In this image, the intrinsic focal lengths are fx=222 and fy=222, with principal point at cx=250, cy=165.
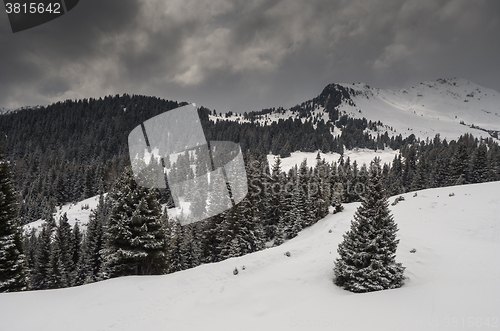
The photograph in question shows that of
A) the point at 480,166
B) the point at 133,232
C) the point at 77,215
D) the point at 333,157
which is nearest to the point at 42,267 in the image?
the point at 133,232

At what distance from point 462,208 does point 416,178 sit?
39.9m

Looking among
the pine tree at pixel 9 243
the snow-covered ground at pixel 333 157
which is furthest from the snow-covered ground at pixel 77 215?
the snow-covered ground at pixel 333 157

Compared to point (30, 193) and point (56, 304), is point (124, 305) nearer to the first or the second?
point (56, 304)

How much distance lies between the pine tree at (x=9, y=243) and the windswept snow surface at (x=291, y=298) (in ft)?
14.3

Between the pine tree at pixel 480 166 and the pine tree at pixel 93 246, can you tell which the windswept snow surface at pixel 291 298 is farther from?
the pine tree at pixel 480 166

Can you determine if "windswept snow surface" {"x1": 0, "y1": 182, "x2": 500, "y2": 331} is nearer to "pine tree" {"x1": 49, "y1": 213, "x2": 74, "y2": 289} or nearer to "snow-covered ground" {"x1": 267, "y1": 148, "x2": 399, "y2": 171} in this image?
"pine tree" {"x1": 49, "y1": 213, "x2": 74, "y2": 289}

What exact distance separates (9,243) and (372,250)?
19453mm

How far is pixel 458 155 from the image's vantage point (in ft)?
161

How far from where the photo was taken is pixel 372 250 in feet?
33.6

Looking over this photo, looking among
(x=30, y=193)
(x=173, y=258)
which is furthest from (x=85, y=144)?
(x=173, y=258)

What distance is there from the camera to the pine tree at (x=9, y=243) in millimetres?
12352

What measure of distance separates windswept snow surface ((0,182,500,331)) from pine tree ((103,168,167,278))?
279 cm

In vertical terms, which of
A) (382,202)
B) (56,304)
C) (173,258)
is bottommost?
(173,258)

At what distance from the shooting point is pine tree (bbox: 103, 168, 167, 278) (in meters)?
15.4
